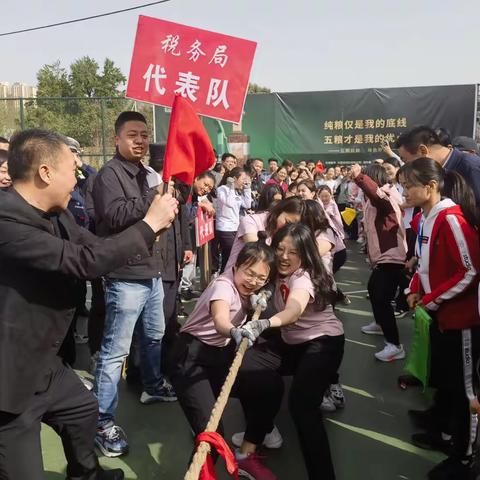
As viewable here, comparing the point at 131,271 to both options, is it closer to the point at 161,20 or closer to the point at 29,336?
the point at 29,336

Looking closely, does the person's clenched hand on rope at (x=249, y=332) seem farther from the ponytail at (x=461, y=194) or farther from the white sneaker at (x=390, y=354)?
the white sneaker at (x=390, y=354)

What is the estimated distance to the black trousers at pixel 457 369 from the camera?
2.25m

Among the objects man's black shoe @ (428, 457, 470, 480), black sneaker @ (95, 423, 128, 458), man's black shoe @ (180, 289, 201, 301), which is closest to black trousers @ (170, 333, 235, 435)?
black sneaker @ (95, 423, 128, 458)

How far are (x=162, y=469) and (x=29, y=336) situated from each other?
1.23 meters

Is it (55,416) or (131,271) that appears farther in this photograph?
(131,271)

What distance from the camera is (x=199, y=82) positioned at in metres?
3.48

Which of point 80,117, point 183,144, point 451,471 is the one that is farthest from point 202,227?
point 80,117

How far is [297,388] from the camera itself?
224 cm

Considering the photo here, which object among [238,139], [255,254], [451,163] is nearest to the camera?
[255,254]

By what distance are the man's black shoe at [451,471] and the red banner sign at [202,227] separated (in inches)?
123

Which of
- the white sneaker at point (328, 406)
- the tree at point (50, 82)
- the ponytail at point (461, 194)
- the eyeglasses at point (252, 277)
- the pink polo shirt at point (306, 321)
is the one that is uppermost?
the tree at point (50, 82)

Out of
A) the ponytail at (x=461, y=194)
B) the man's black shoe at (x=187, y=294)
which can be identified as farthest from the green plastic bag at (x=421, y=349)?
the man's black shoe at (x=187, y=294)

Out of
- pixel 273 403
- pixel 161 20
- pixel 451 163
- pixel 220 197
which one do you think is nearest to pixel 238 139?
pixel 220 197

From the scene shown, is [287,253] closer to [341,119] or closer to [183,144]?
[183,144]
